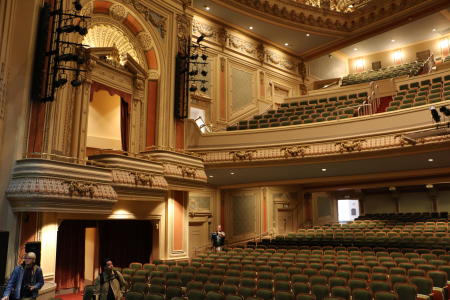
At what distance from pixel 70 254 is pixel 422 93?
942 centimetres

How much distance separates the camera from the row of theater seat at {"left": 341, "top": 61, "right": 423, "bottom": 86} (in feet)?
46.5

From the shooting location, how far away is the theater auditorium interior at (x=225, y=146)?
582 cm

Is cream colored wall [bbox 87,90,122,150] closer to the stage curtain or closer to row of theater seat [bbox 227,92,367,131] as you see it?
the stage curtain

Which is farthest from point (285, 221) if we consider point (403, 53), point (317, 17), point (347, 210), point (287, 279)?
point (287, 279)

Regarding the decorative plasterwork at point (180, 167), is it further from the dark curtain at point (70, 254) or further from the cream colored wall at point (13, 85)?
the cream colored wall at point (13, 85)

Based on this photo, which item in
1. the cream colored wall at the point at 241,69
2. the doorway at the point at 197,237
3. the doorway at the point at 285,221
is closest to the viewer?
the doorway at the point at 197,237

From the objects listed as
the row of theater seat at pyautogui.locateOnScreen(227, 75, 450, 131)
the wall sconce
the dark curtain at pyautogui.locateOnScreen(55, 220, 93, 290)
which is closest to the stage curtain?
the dark curtain at pyautogui.locateOnScreen(55, 220, 93, 290)

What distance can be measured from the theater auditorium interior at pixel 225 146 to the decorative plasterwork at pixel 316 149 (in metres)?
0.03

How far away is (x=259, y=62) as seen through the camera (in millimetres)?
13953

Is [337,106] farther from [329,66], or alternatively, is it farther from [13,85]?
[13,85]

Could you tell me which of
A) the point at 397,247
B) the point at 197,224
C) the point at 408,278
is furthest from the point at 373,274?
the point at 197,224

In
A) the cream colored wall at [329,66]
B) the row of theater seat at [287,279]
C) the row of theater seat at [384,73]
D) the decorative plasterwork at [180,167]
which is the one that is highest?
the cream colored wall at [329,66]

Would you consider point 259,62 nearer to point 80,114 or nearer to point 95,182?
point 80,114

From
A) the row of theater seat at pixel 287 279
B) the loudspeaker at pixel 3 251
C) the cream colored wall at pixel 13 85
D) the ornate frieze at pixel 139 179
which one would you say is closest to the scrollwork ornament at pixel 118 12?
the cream colored wall at pixel 13 85
